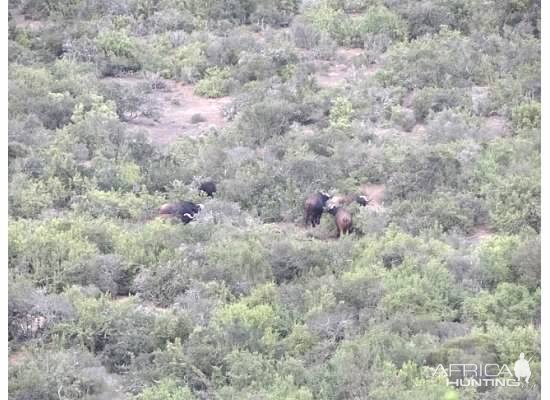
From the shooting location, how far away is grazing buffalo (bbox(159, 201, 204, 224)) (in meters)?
14.3

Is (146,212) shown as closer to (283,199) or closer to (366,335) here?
(283,199)

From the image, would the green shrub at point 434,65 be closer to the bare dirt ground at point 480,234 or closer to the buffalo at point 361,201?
the buffalo at point 361,201

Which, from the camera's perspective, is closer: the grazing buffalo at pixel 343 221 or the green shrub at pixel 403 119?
the grazing buffalo at pixel 343 221

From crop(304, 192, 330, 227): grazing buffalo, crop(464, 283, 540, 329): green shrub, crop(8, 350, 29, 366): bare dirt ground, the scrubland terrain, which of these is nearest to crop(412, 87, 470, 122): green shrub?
the scrubland terrain

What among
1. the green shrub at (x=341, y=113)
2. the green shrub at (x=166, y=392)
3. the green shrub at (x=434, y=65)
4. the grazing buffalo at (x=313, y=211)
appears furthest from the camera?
the green shrub at (x=434, y=65)

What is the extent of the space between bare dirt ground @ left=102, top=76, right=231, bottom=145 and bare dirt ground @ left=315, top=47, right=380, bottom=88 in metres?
1.84

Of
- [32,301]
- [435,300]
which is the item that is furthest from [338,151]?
[32,301]

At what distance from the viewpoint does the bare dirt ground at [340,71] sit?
20592 mm

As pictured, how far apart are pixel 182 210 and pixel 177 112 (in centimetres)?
541

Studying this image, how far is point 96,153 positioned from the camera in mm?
16562

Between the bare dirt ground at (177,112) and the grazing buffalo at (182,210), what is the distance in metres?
3.42

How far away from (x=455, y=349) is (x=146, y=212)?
18.7 feet

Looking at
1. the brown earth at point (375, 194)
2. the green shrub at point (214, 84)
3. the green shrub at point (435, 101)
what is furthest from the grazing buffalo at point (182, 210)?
the green shrub at point (214, 84)

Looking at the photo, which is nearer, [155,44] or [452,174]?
[452,174]
